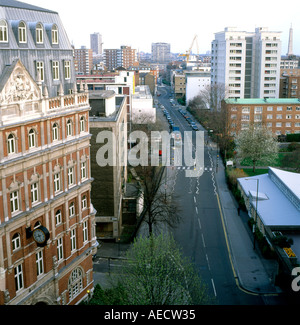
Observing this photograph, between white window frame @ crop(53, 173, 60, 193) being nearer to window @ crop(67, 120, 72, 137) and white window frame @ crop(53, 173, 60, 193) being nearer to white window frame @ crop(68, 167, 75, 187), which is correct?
white window frame @ crop(68, 167, 75, 187)

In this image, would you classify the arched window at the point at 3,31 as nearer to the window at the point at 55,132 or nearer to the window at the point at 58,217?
the window at the point at 55,132

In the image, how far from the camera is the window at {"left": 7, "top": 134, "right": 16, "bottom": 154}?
16.7 meters

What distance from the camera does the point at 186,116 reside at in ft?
319

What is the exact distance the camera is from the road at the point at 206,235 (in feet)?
83.7

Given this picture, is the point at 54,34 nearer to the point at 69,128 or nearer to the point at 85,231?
the point at 69,128

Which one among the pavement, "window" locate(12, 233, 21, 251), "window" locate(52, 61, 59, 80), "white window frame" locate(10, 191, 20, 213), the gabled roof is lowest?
the pavement

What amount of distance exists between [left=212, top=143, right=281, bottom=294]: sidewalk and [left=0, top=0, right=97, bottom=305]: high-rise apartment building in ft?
34.3

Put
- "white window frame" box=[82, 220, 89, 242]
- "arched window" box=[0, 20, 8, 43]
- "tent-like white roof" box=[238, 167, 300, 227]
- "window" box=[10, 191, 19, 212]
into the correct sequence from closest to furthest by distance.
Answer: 1. "window" box=[10, 191, 19, 212]
2. "arched window" box=[0, 20, 8, 43]
3. "white window frame" box=[82, 220, 89, 242]
4. "tent-like white roof" box=[238, 167, 300, 227]

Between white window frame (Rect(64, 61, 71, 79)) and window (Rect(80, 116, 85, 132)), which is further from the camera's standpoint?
window (Rect(80, 116, 85, 132))

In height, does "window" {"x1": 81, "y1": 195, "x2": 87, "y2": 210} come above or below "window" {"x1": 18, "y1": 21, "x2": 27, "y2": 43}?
below

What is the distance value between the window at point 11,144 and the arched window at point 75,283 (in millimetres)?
8301

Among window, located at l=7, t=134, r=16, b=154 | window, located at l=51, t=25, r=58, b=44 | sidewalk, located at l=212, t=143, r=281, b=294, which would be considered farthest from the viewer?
sidewalk, located at l=212, t=143, r=281, b=294

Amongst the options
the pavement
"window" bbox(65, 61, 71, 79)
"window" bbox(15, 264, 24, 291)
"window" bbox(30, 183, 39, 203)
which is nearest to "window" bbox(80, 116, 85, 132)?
"window" bbox(65, 61, 71, 79)
